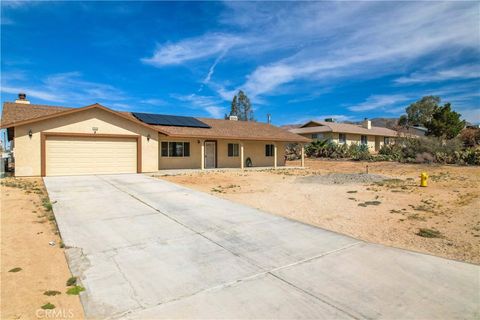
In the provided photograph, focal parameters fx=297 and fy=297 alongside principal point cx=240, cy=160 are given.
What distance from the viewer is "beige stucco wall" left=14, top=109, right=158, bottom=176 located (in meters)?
14.3

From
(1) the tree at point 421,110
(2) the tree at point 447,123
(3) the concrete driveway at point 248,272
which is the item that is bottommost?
(3) the concrete driveway at point 248,272

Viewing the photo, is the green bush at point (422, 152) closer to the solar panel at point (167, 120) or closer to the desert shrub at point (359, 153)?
the desert shrub at point (359, 153)

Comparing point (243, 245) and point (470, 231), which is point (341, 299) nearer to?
point (243, 245)

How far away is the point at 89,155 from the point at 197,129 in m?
7.35

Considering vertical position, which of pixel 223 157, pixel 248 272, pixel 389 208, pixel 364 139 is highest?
pixel 364 139

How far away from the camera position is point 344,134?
40.5 meters

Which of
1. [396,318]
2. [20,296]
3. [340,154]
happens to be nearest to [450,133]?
[340,154]

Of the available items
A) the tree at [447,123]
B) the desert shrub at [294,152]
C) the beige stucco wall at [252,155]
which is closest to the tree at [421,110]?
the tree at [447,123]

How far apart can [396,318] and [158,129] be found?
16.8 meters

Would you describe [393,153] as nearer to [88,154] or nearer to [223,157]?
[223,157]

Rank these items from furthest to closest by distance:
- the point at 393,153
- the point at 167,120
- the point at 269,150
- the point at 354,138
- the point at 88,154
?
the point at 354,138
the point at 393,153
the point at 269,150
the point at 167,120
the point at 88,154

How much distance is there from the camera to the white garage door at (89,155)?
49.9 ft

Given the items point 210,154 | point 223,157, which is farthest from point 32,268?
point 223,157

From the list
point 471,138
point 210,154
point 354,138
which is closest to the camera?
point 210,154
